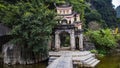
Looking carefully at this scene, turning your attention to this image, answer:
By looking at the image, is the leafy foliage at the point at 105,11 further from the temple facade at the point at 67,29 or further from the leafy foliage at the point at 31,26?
the leafy foliage at the point at 31,26

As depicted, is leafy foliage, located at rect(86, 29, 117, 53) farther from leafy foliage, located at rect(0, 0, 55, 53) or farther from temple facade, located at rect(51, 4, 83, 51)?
leafy foliage, located at rect(0, 0, 55, 53)

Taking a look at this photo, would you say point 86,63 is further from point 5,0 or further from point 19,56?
point 5,0

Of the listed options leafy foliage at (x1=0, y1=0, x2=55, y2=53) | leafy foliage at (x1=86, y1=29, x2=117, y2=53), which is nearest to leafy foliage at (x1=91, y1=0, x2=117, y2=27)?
leafy foliage at (x1=86, y1=29, x2=117, y2=53)

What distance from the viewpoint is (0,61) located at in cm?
2606

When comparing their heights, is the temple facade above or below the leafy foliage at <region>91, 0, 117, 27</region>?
below

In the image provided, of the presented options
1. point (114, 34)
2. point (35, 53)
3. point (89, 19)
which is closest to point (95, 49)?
point (114, 34)

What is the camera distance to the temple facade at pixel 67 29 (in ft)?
96.4

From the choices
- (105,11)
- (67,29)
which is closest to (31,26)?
(67,29)

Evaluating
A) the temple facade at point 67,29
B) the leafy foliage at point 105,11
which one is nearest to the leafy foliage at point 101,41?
the temple facade at point 67,29

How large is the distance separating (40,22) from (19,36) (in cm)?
208

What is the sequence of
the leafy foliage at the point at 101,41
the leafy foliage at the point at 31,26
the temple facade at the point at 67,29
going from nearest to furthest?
the leafy foliage at the point at 31,26 → the temple facade at the point at 67,29 → the leafy foliage at the point at 101,41

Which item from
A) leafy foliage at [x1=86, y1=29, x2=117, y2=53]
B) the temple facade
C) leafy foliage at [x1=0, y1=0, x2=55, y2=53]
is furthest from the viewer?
leafy foliage at [x1=86, y1=29, x2=117, y2=53]

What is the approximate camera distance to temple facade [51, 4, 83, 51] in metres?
29.4

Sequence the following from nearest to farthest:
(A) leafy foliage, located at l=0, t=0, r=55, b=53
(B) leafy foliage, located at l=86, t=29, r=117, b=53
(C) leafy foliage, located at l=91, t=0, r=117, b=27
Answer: (A) leafy foliage, located at l=0, t=0, r=55, b=53, (B) leafy foliage, located at l=86, t=29, r=117, b=53, (C) leafy foliage, located at l=91, t=0, r=117, b=27
